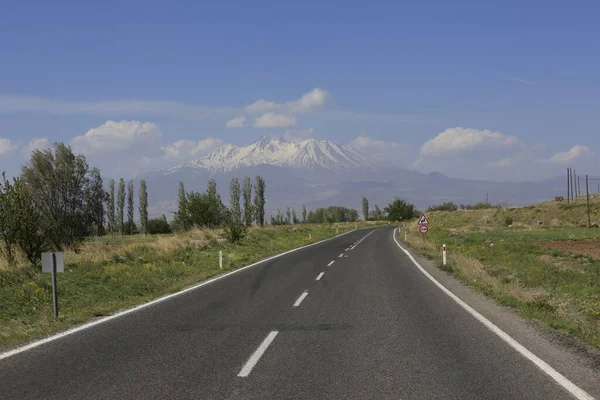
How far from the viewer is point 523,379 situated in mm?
5969

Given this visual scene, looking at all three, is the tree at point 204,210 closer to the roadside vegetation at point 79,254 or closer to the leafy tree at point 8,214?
the roadside vegetation at point 79,254

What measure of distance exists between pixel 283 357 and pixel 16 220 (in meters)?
17.1

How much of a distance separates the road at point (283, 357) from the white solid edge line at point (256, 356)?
0.05 ft

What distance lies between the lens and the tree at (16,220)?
797 inches

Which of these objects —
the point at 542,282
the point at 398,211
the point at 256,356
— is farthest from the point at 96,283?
the point at 398,211

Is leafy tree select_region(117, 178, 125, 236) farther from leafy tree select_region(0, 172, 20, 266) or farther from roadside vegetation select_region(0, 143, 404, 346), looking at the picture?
leafy tree select_region(0, 172, 20, 266)

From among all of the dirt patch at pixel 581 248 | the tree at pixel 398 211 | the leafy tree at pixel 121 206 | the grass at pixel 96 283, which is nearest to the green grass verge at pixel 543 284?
the dirt patch at pixel 581 248

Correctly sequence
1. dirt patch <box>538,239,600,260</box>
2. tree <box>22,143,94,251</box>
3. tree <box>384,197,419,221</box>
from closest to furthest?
1. dirt patch <box>538,239,600,260</box>
2. tree <box>22,143,94,251</box>
3. tree <box>384,197,419,221</box>

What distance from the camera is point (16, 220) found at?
20.4 m

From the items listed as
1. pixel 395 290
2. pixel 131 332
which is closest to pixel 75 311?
pixel 131 332

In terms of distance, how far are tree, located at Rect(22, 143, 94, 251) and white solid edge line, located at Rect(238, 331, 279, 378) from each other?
33352mm

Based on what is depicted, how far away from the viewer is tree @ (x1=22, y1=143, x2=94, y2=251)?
38875 millimetres

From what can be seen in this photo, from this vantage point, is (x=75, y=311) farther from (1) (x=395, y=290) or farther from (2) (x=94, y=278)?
(1) (x=395, y=290)

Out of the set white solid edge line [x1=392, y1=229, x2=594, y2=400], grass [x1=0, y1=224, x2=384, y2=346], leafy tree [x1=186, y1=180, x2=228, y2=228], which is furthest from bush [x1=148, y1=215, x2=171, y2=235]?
white solid edge line [x1=392, y1=229, x2=594, y2=400]
